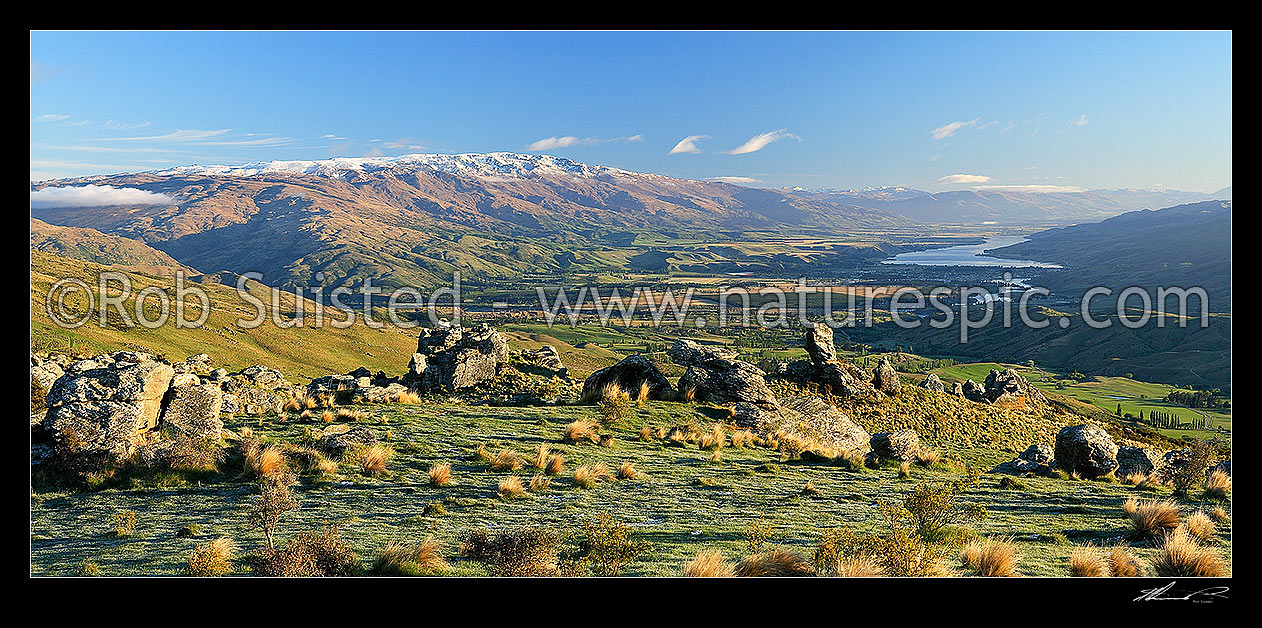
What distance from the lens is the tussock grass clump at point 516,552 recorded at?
225 inches

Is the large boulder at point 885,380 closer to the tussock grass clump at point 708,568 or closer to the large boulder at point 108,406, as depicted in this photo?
the tussock grass clump at point 708,568

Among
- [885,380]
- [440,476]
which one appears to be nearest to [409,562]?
[440,476]

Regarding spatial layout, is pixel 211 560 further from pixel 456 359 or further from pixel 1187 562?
pixel 456 359

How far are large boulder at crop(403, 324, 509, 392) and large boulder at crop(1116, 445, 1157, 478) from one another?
60.9ft

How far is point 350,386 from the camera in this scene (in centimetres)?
1888

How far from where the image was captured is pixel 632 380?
1850 cm

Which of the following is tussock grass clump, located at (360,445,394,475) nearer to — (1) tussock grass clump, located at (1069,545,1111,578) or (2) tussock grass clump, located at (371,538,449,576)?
(2) tussock grass clump, located at (371,538,449,576)

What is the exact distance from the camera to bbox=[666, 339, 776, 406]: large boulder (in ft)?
60.4

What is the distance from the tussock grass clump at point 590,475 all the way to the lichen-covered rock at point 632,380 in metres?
7.33

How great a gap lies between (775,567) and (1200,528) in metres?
6.89
